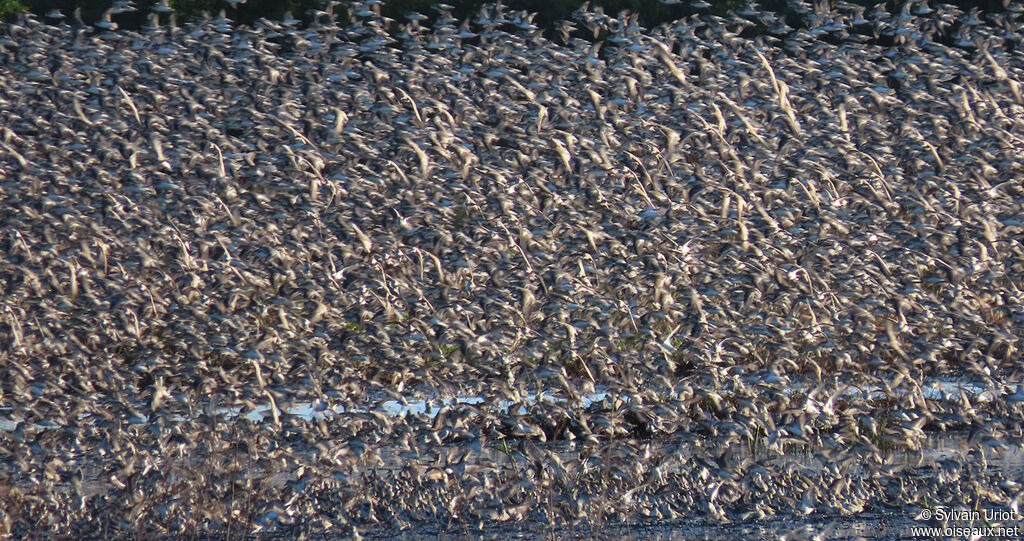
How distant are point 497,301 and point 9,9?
810 cm

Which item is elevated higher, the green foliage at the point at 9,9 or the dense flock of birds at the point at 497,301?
the dense flock of birds at the point at 497,301

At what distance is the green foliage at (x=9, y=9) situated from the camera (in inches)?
471

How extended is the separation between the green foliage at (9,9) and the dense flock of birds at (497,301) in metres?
3.20

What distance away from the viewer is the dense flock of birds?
17.1 feet

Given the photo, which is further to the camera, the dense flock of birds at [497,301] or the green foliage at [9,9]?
the green foliage at [9,9]

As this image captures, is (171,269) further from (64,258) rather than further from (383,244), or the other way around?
(383,244)

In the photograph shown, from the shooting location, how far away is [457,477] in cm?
516

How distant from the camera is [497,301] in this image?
649cm

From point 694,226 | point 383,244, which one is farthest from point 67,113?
point 694,226

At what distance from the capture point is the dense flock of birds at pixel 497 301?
5203 millimetres

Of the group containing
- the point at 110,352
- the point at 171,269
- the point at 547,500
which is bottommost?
the point at 110,352

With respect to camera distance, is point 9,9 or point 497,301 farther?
point 9,9

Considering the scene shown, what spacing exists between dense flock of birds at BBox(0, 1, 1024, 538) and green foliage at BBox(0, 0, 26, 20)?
3.20 metres

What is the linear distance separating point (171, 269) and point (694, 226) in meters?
3.43
